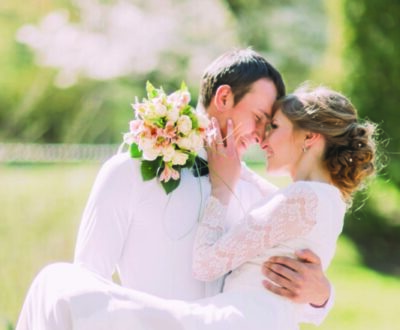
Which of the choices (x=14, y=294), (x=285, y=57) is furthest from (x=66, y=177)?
(x=285, y=57)

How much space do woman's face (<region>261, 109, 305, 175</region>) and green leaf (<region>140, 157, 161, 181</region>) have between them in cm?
36

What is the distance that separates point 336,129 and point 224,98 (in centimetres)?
39

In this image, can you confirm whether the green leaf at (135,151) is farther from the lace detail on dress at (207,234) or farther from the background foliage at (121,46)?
the background foliage at (121,46)

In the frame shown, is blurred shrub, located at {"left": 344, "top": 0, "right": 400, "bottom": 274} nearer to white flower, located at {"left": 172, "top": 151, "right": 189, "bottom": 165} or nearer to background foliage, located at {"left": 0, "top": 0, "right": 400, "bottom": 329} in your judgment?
background foliage, located at {"left": 0, "top": 0, "right": 400, "bottom": 329}

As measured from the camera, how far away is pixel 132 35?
14.8 metres

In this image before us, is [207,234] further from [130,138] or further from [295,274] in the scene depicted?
[130,138]

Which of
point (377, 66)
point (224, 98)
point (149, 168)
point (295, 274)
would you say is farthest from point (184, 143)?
point (377, 66)

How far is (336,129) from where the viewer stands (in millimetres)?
2604

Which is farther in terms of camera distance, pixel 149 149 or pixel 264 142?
pixel 264 142

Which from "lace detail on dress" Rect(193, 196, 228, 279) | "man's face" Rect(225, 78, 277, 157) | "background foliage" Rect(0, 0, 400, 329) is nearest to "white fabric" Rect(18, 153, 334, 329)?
"lace detail on dress" Rect(193, 196, 228, 279)

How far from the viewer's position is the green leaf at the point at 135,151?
2.64 metres

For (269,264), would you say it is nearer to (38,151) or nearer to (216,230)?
(216,230)

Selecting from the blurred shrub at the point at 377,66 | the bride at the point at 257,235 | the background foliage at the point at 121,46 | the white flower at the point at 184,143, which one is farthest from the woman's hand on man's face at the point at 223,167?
the background foliage at the point at 121,46

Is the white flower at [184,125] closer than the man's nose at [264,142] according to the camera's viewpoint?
Yes
